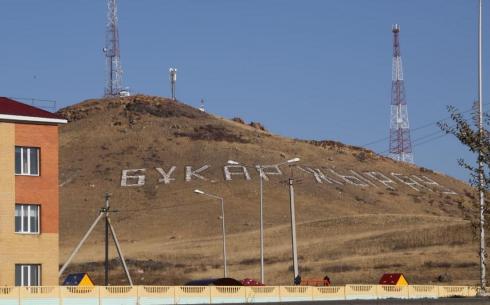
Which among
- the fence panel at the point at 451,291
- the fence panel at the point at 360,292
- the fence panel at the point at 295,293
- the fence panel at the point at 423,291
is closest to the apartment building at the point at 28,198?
the fence panel at the point at 295,293

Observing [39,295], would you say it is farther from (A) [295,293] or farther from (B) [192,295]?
(A) [295,293]

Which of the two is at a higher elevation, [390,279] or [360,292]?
[390,279]

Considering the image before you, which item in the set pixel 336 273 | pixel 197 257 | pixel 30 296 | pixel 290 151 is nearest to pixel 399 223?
pixel 197 257

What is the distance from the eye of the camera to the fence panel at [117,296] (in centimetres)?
4169

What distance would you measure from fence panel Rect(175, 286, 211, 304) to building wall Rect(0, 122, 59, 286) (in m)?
10.4

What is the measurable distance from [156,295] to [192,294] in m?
1.88

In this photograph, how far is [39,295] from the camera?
41000 millimetres

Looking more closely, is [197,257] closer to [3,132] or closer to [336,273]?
[336,273]

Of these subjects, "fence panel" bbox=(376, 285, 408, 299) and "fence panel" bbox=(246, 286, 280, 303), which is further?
"fence panel" bbox=(376, 285, 408, 299)

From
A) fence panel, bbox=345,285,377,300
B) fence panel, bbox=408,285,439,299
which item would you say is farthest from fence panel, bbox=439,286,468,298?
fence panel, bbox=345,285,377,300

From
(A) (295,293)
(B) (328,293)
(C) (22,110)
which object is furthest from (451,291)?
(C) (22,110)

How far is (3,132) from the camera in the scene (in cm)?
5303

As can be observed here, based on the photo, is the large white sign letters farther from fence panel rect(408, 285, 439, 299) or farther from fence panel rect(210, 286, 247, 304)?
fence panel rect(210, 286, 247, 304)

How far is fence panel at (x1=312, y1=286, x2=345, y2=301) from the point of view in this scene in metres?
48.0
